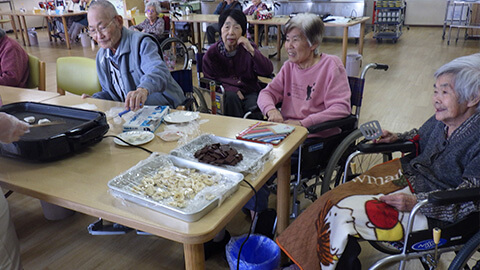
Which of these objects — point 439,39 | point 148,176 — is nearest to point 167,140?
point 148,176

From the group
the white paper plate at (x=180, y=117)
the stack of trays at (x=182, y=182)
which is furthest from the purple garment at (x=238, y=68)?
the stack of trays at (x=182, y=182)

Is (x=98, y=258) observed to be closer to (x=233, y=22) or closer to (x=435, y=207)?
(x=435, y=207)

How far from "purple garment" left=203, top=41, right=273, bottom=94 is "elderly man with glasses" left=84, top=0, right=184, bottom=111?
555 mm

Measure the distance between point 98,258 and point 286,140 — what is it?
111 cm

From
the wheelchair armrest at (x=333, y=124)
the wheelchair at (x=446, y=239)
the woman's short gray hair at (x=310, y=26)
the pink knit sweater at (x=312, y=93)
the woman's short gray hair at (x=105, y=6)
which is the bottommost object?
the wheelchair at (x=446, y=239)

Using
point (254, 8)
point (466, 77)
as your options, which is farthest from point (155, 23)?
point (466, 77)

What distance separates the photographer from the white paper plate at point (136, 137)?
1.46 metres

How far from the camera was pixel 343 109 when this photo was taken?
1948 millimetres

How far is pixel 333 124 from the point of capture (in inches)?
72.8

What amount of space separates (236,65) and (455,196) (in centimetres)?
189

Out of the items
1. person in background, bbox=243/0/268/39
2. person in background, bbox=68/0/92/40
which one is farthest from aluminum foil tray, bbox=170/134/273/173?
person in background, bbox=68/0/92/40

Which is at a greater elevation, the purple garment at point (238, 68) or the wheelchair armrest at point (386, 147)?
the purple garment at point (238, 68)

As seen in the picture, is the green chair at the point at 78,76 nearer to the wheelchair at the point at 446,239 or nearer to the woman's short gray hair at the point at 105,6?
the woman's short gray hair at the point at 105,6

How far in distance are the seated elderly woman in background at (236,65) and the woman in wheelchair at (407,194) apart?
1.28m
